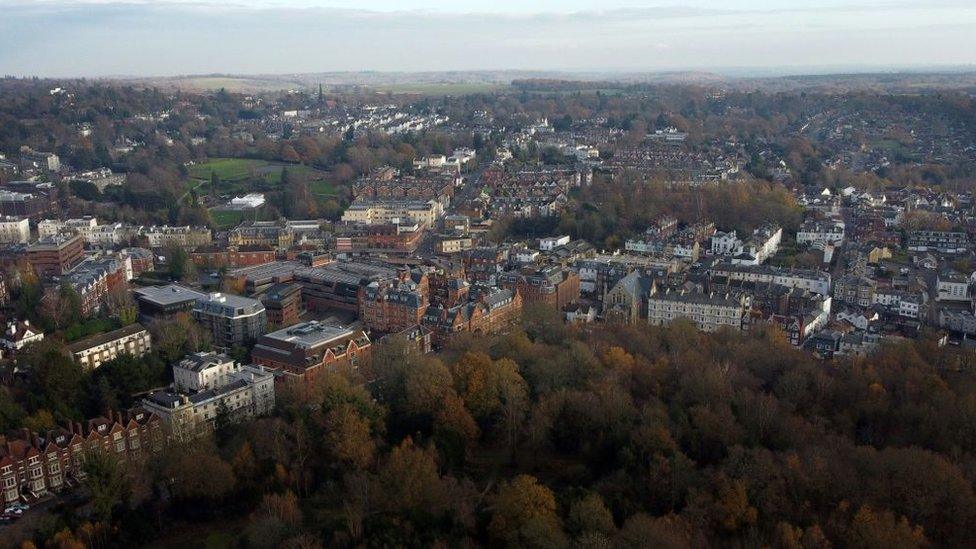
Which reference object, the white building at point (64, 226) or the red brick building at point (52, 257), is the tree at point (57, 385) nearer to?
the red brick building at point (52, 257)

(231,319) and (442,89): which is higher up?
(442,89)

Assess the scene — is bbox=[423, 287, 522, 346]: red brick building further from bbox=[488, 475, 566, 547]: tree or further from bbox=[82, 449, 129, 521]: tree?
bbox=[82, 449, 129, 521]: tree

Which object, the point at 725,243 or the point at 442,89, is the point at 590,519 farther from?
the point at 442,89

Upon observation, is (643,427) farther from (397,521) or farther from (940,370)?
(940,370)

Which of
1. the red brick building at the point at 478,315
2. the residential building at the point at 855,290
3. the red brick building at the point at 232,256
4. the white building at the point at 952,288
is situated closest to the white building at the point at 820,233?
the white building at the point at 952,288

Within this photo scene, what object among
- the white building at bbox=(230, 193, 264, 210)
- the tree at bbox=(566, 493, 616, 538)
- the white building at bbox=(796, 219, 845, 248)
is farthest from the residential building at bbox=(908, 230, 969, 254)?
the white building at bbox=(230, 193, 264, 210)

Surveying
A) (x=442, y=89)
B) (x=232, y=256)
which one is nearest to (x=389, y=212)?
(x=232, y=256)

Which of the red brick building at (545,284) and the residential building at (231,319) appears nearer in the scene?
the residential building at (231,319)

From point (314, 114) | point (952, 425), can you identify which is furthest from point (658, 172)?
point (314, 114)
